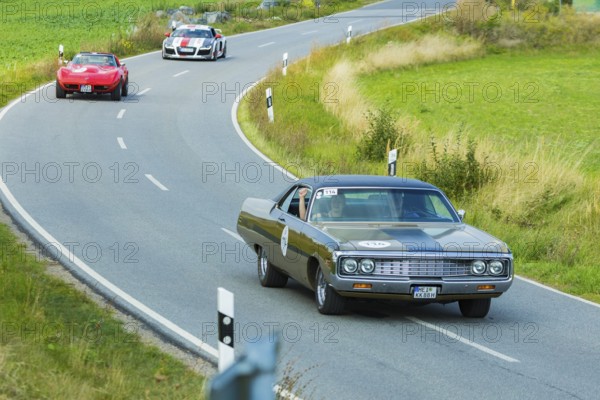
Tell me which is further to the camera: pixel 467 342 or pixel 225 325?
pixel 467 342

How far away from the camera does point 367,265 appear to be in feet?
36.0

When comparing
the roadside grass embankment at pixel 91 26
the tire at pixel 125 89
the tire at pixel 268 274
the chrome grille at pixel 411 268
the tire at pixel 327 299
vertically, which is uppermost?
the chrome grille at pixel 411 268

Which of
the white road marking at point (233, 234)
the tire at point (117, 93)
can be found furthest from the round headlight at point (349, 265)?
the tire at point (117, 93)

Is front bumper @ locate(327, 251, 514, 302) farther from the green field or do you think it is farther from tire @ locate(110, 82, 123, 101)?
tire @ locate(110, 82, 123, 101)

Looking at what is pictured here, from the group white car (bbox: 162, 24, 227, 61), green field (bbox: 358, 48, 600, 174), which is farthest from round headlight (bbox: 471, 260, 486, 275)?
white car (bbox: 162, 24, 227, 61)

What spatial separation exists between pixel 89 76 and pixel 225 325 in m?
26.1

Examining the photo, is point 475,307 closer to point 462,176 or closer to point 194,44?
point 462,176

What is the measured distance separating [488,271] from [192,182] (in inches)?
471

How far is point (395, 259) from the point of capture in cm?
1095

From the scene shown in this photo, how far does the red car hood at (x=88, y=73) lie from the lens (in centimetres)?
3269

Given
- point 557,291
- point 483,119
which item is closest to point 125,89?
point 483,119

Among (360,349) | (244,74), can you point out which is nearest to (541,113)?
(244,74)

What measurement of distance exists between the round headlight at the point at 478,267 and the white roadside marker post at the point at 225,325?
4.09m

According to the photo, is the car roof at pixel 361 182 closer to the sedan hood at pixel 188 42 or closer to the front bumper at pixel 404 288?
the front bumper at pixel 404 288
